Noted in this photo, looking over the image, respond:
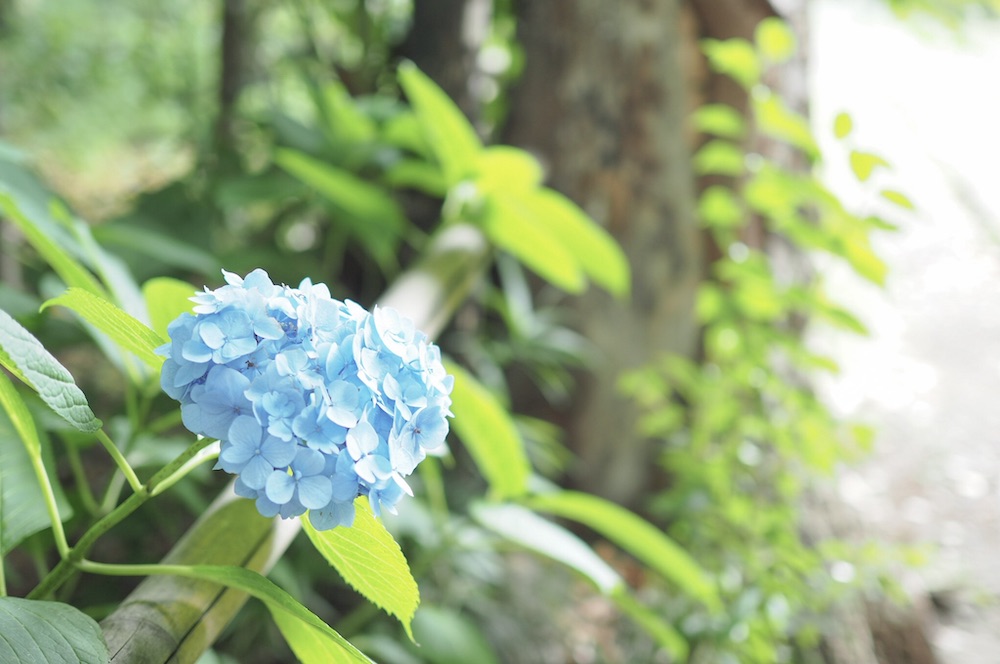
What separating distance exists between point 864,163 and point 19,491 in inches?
42.9

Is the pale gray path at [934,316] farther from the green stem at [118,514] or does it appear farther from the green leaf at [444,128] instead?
the green stem at [118,514]

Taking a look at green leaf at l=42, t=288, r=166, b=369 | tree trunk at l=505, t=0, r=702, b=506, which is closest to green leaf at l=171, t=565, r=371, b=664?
green leaf at l=42, t=288, r=166, b=369

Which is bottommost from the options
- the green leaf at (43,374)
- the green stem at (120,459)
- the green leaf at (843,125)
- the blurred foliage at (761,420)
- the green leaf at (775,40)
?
the blurred foliage at (761,420)

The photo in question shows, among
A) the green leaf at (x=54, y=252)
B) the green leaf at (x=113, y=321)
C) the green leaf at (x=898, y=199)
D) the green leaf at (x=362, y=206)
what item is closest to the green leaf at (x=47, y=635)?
the green leaf at (x=113, y=321)

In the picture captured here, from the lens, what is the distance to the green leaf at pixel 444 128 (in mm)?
1257

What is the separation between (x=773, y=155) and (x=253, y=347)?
1.55 metres

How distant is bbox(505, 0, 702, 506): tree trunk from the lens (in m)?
1.77

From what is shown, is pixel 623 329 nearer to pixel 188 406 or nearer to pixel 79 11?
pixel 188 406

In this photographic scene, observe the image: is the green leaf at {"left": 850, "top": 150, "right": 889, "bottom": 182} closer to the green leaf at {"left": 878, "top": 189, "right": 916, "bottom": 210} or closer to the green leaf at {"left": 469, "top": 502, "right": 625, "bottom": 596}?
the green leaf at {"left": 878, "top": 189, "right": 916, "bottom": 210}

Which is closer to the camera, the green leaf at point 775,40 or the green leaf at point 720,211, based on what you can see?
the green leaf at point 775,40

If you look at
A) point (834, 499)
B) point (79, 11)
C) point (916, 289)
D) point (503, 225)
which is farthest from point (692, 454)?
point (79, 11)

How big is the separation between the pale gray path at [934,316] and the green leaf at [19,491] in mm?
1218

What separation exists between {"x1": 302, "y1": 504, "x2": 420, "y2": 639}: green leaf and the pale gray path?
44.2 inches

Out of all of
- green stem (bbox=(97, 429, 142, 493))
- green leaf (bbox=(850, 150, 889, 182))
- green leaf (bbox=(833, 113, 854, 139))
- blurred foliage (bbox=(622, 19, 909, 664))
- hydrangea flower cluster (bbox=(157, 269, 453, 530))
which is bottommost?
blurred foliage (bbox=(622, 19, 909, 664))
